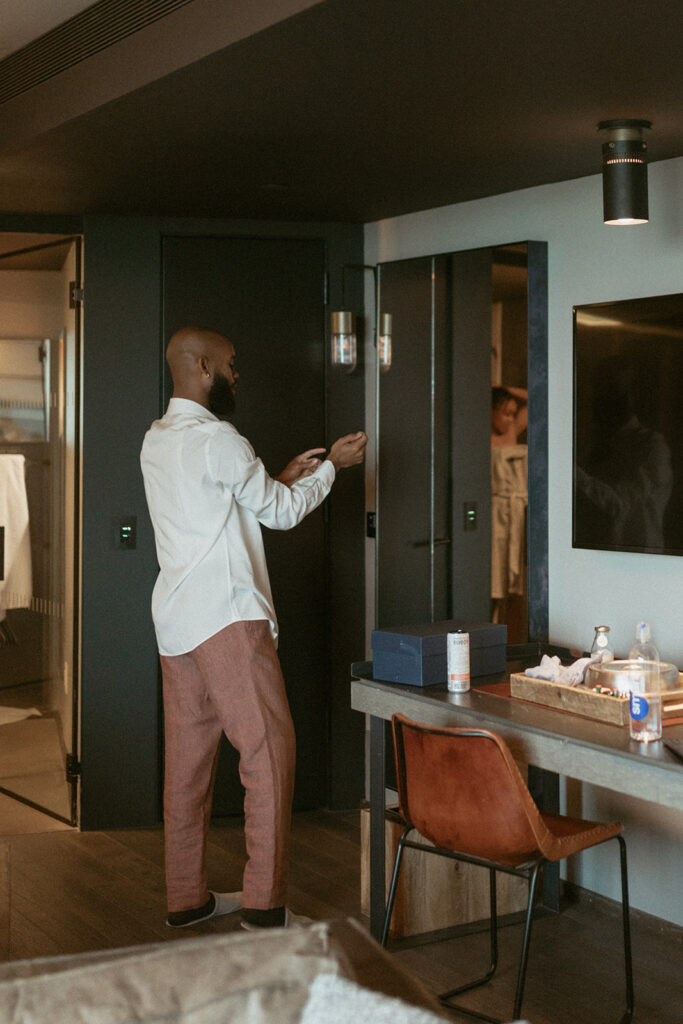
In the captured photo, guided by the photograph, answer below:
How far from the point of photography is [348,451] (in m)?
3.57

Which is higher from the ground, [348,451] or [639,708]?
[348,451]

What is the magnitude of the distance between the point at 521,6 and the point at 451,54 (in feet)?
0.98

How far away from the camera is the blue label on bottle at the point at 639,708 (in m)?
2.49

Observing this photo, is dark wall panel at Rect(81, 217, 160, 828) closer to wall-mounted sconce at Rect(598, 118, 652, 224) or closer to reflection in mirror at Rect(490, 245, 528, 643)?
reflection in mirror at Rect(490, 245, 528, 643)

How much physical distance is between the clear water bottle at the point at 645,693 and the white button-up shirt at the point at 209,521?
105cm

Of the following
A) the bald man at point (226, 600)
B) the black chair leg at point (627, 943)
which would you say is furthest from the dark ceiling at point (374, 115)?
the black chair leg at point (627, 943)

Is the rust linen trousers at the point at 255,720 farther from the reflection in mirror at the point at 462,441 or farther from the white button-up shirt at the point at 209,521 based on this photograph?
the reflection in mirror at the point at 462,441

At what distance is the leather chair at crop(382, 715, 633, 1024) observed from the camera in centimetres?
258

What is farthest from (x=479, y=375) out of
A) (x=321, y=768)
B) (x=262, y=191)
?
(x=321, y=768)

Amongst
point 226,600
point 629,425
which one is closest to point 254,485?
point 226,600

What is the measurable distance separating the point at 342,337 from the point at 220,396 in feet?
3.09

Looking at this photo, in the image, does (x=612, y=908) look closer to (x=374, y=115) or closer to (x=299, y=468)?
(x=299, y=468)

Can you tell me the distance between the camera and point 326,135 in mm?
3168

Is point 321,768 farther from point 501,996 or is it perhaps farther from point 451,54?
point 451,54
